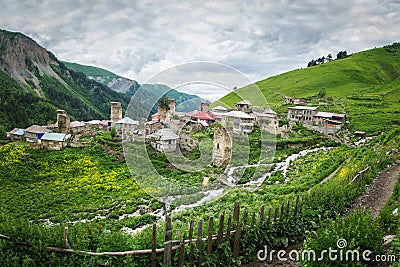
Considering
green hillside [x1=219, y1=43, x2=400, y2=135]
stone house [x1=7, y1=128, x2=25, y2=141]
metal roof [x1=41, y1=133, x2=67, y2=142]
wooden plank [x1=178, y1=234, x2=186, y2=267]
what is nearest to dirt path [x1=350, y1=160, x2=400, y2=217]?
wooden plank [x1=178, y1=234, x2=186, y2=267]

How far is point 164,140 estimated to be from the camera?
24.1 m

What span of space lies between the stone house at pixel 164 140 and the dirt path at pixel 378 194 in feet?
41.9

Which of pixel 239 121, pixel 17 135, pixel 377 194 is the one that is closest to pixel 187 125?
pixel 239 121

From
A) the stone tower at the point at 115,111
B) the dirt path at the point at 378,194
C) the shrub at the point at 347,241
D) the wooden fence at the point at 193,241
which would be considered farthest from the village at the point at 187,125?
the shrub at the point at 347,241

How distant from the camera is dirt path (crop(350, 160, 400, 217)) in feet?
36.0

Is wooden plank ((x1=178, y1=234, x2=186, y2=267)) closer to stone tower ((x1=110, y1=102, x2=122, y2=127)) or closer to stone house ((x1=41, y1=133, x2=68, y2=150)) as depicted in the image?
stone house ((x1=41, y1=133, x2=68, y2=150))

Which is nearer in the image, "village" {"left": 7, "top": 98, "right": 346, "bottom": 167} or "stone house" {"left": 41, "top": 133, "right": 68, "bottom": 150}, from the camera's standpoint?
"village" {"left": 7, "top": 98, "right": 346, "bottom": 167}

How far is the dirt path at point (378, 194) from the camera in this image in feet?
36.0

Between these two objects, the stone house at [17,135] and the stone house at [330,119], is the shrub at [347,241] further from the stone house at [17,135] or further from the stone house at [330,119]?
the stone house at [17,135]

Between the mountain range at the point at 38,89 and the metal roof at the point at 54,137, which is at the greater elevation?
the mountain range at the point at 38,89

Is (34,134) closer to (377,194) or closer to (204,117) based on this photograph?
(204,117)

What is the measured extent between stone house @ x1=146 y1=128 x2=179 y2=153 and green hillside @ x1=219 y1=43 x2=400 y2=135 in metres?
6.00

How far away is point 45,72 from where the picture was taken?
139 m

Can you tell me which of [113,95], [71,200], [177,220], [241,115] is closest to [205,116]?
[241,115]
